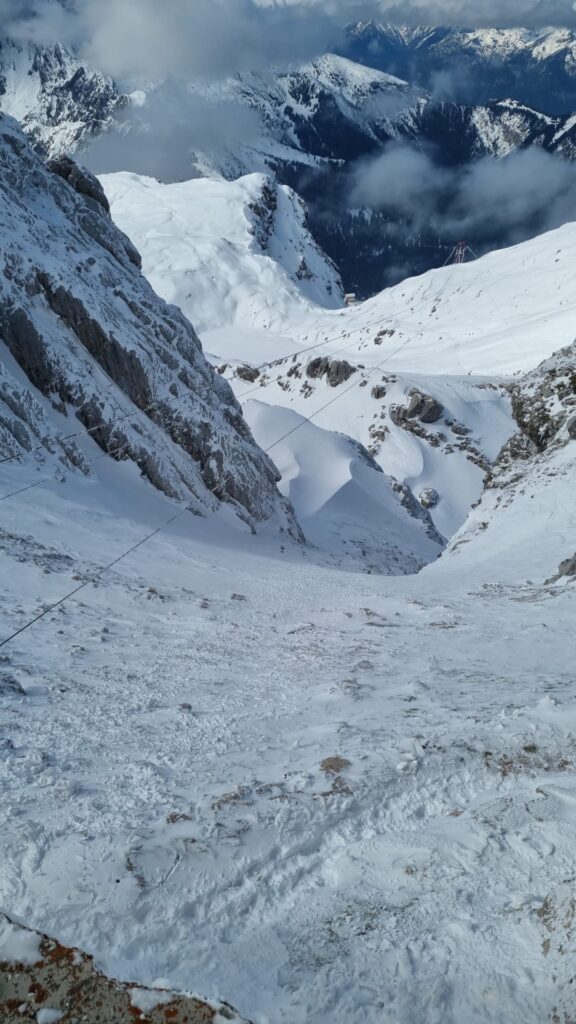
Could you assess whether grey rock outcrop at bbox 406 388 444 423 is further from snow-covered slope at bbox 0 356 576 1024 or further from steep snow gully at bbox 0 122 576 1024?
snow-covered slope at bbox 0 356 576 1024

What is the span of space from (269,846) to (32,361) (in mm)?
16771

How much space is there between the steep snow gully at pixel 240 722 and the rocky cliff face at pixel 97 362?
0.36 feet

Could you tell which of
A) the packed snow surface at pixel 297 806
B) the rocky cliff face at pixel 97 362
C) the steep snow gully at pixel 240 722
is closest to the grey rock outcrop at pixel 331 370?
the rocky cliff face at pixel 97 362

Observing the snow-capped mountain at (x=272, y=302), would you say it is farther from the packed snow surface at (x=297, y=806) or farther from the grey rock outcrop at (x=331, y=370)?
the packed snow surface at (x=297, y=806)

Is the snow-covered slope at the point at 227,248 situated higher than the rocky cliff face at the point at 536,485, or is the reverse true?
the snow-covered slope at the point at 227,248

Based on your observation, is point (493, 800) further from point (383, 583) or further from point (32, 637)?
point (383, 583)

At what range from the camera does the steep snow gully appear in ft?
9.84

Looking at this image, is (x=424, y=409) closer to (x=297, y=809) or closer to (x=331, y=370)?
(x=331, y=370)

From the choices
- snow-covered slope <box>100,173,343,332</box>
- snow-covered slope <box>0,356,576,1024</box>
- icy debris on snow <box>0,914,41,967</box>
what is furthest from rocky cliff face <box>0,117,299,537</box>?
snow-covered slope <box>100,173,343,332</box>

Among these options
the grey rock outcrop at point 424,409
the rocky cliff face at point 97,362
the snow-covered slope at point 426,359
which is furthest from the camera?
the grey rock outcrop at point 424,409

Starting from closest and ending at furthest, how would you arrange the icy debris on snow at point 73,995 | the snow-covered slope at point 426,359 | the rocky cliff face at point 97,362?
the icy debris on snow at point 73,995, the rocky cliff face at point 97,362, the snow-covered slope at point 426,359

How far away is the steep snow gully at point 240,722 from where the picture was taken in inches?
118

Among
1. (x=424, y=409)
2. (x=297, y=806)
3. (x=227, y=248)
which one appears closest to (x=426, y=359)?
(x=424, y=409)

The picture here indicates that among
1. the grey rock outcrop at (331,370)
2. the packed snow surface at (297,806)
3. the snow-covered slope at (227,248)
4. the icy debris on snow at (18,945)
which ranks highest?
the snow-covered slope at (227,248)
